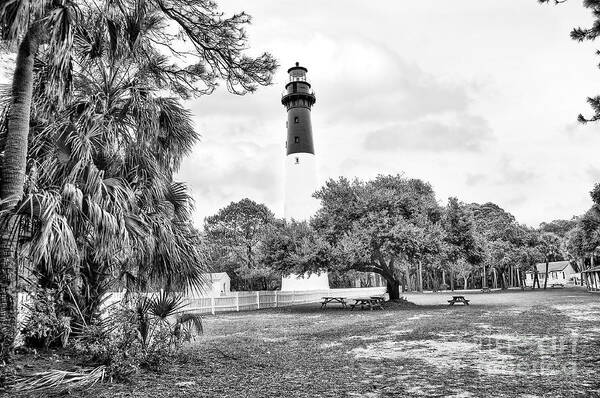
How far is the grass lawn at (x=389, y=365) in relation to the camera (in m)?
5.51

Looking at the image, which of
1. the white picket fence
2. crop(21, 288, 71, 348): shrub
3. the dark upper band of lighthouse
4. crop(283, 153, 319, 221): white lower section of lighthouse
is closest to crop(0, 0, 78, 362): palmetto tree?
crop(21, 288, 71, 348): shrub

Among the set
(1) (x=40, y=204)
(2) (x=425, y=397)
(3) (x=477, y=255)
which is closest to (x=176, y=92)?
(1) (x=40, y=204)

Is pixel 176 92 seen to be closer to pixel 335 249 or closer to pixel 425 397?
pixel 425 397

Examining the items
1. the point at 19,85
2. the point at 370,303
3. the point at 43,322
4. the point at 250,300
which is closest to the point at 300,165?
the point at 250,300

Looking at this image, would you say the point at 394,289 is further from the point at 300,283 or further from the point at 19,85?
the point at 19,85

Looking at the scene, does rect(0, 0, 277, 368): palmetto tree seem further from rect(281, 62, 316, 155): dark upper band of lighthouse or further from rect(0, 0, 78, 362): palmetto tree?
rect(281, 62, 316, 155): dark upper band of lighthouse

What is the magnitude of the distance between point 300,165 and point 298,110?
458 centimetres

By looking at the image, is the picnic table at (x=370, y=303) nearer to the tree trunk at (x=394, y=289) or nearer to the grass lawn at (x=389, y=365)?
the tree trunk at (x=394, y=289)

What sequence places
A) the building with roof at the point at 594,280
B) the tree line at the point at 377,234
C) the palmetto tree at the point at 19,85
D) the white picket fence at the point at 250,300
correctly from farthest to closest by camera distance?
the building with roof at the point at 594,280 → the white picket fence at the point at 250,300 → the tree line at the point at 377,234 → the palmetto tree at the point at 19,85

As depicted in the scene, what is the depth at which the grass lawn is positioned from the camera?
5.51m

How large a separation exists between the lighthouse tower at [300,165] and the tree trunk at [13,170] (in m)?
25.4

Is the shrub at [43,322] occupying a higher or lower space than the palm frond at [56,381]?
higher

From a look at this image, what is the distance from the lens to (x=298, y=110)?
110 feet

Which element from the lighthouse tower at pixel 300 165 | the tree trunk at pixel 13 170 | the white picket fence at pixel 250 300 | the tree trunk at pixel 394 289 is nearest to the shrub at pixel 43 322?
the tree trunk at pixel 13 170
